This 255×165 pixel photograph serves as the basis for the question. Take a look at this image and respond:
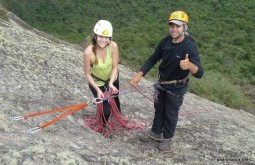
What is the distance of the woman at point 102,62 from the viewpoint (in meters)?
4.64

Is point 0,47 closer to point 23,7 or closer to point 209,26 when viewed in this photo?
point 209,26

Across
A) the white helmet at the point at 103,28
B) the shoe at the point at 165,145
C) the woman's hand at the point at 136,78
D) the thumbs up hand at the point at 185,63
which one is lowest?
the shoe at the point at 165,145

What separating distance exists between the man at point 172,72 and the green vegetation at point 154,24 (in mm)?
15383

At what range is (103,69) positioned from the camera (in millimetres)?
4984

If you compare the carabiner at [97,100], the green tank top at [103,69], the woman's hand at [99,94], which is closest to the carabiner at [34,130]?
the carabiner at [97,100]

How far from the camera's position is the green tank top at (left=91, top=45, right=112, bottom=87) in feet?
16.1

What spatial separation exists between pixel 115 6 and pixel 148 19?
6.91m

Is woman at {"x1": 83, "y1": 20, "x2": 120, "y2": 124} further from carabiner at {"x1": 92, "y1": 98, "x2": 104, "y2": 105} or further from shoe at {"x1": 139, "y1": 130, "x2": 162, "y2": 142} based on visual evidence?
shoe at {"x1": 139, "y1": 130, "x2": 162, "y2": 142}

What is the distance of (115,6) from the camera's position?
5044cm

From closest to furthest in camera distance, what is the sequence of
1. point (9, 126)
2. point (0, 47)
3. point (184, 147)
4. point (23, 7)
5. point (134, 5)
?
1. point (9, 126)
2. point (184, 147)
3. point (0, 47)
4. point (23, 7)
5. point (134, 5)

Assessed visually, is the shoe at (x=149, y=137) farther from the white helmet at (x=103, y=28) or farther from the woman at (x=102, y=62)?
the white helmet at (x=103, y=28)

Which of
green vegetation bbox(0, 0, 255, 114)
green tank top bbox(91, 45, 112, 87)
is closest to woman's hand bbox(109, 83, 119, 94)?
green tank top bbox(91, 45, 112, 87)

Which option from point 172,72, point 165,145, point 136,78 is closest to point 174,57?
point 172,72

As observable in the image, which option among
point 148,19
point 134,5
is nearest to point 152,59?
point 148,19
